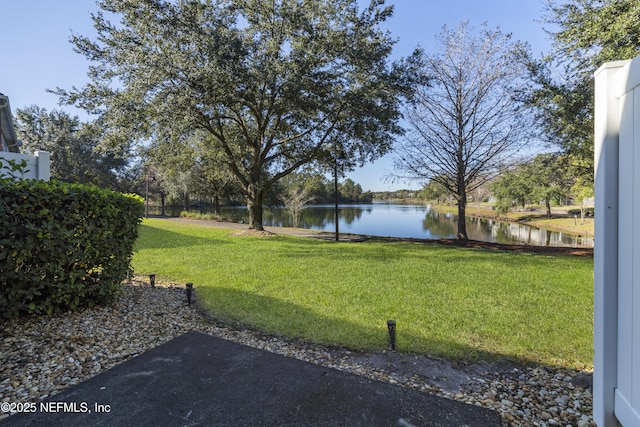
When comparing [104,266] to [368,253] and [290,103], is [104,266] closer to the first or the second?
[368,253]

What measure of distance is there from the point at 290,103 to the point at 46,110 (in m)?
30.0

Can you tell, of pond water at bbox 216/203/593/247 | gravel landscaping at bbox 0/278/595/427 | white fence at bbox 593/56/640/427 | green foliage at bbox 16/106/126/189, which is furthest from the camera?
green foliage at bbox 16/106/126/189

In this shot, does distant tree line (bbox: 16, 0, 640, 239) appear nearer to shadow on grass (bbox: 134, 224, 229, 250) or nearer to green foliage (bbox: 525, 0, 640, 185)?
green foliage (bbox: 525, 0, 640, 185)

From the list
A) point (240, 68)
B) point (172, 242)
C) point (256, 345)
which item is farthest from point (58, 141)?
point (256, 345)

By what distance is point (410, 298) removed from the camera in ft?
14.5

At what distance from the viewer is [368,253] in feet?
27.2

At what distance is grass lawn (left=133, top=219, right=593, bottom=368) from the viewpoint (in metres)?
3.06

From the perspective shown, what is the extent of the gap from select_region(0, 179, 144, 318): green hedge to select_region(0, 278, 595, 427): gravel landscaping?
0.74 ft

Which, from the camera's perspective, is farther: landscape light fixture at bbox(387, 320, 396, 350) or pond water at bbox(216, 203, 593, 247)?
pond water at bbox(216, 203, 593, 247)

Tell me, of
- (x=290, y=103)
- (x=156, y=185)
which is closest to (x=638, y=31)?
(x=290, y=103)

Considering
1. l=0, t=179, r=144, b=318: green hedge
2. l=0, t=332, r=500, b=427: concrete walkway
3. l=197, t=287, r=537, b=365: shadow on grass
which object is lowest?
l=197, t=287, r=537, b=365: shadow on grass

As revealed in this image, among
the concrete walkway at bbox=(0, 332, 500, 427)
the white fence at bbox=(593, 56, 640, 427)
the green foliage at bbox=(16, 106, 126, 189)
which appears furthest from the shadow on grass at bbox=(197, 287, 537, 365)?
the green foliage at bbox=(16, 106, 126, 189)

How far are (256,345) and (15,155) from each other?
18.1 ft

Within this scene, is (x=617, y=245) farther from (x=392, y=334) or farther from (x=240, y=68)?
(x=240, y=68)
